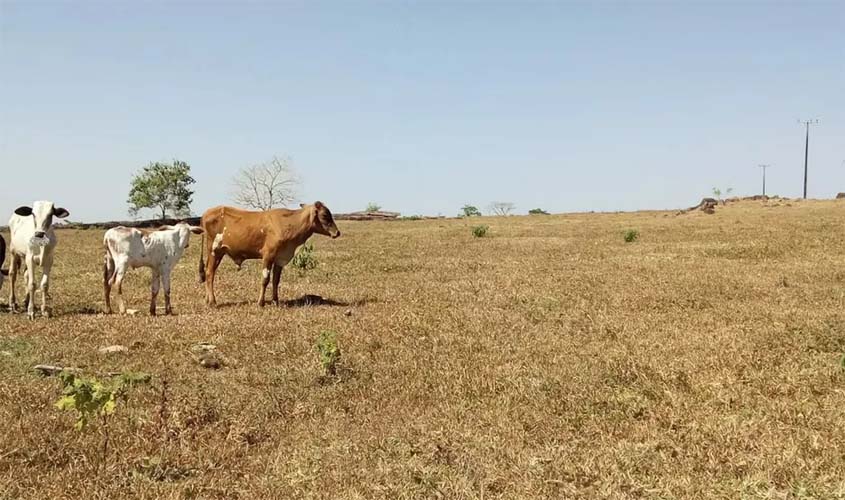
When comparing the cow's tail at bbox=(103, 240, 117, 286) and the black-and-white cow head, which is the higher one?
the black-and-white cow head

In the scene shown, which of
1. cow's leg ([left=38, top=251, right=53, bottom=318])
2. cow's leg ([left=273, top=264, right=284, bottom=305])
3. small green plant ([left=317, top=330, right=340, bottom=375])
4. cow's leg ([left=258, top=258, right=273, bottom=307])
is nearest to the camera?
small green plant ([left=317, top=330, right=340, bottom=375])

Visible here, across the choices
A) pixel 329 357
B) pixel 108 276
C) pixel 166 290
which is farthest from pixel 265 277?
pixel 329 357

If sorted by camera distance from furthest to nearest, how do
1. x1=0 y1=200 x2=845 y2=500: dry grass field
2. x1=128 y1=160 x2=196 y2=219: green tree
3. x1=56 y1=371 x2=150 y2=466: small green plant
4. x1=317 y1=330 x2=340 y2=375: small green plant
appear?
x1=128 y1=160 x2=196 y2=219: green tree → x1=317 y1=330 x2=340 y2=375: small green plant → x1=56 y1=371 x2=150 y2=466: small green plant → x1=0 y1=200 x2=845 y2=500: dry grass field

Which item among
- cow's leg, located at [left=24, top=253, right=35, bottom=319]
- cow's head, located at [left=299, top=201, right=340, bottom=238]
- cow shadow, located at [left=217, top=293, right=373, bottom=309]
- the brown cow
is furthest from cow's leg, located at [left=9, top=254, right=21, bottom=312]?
cow's head, located at [left=299, top=201, right=340, bottom=238]

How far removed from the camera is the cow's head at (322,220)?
1553 centimetres

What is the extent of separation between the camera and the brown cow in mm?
15219

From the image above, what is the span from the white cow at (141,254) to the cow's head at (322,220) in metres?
2.92

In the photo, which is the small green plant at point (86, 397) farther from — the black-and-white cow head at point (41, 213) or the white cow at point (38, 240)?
the black-and-white cow head at point (41, 213)

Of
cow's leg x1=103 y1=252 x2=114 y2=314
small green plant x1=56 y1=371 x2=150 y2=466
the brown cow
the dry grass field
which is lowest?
the dry grass field

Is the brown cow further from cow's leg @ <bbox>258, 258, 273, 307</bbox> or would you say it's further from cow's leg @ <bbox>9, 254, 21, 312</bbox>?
cow's leg @ <bbox>9, 254, 21, 312</bbox>

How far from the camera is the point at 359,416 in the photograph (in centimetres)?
720

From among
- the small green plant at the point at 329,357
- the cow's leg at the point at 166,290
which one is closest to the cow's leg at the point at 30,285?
the cow's leg at the point at 166,290

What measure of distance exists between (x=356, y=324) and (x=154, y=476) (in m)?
6.33

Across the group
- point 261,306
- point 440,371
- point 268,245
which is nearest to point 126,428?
point 440,371
